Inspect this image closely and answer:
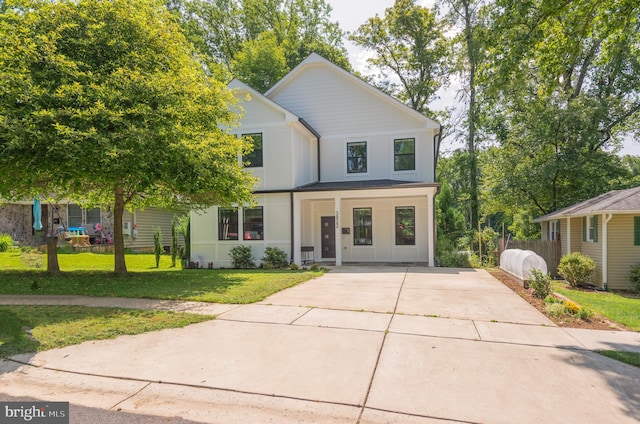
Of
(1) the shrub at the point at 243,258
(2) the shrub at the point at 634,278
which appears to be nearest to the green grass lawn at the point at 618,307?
(2) the shrub at the point at 634,278

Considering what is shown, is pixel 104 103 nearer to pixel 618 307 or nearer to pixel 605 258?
pixel 618 307

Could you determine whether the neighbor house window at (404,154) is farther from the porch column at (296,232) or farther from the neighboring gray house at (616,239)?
the neighboring gray house at (616,239)

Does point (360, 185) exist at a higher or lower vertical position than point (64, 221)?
higher

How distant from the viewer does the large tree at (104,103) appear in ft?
27.1

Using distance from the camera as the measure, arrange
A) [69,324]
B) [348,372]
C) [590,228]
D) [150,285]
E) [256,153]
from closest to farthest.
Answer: [348,372], [69,324], [150,285], [590,228], [256,153]

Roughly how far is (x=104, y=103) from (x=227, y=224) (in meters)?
8.25

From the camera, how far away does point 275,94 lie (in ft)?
60.8

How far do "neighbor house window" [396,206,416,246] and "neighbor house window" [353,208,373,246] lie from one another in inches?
50.6

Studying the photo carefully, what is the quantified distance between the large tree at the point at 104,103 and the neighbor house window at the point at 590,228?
11.9 m

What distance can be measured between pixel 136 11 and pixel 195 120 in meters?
3.22

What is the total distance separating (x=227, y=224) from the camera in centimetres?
1630

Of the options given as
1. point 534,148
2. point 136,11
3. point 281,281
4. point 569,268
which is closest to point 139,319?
point 281,281

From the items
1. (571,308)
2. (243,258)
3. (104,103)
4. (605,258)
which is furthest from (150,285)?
(605,258)

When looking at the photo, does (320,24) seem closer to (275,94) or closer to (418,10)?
(418,10)
